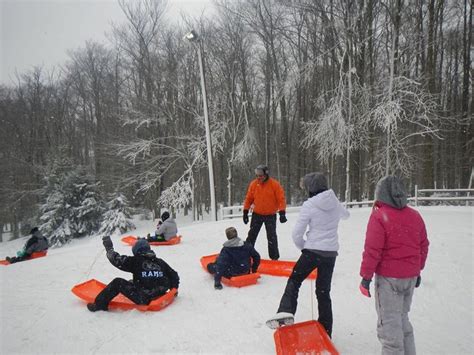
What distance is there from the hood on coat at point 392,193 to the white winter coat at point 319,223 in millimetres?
687

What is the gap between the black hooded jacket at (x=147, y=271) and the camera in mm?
4488

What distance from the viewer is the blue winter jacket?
5355 millimetres

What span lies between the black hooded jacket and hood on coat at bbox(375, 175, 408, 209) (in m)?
3.18

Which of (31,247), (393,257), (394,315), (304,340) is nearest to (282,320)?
(304,340)

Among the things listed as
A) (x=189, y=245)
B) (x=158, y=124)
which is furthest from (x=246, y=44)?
(x=189, y=245)

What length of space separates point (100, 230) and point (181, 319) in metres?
16.4

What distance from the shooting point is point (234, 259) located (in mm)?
5438

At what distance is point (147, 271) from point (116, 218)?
15507mm

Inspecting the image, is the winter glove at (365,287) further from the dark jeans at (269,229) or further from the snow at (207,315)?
the dark jeans at (269,229)

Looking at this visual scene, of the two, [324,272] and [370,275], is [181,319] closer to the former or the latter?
[324,272]

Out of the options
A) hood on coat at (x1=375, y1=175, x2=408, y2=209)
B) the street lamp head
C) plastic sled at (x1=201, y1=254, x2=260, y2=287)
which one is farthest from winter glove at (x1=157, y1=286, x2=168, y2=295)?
the street lamp head

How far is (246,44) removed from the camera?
20781 millimetres

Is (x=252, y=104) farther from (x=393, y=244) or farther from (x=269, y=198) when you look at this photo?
(x=393, y=244)

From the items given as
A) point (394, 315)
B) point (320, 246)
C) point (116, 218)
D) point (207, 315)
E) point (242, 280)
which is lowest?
point (116, 218)
